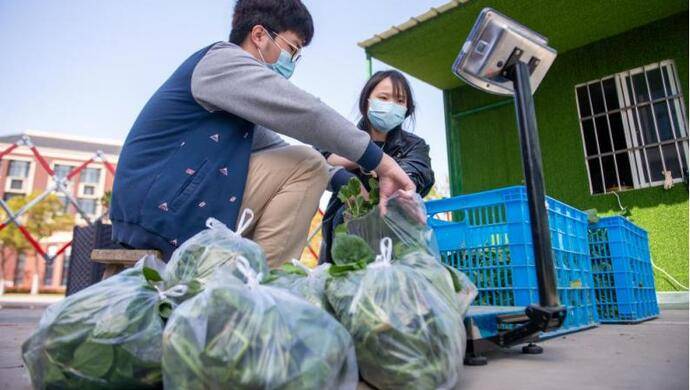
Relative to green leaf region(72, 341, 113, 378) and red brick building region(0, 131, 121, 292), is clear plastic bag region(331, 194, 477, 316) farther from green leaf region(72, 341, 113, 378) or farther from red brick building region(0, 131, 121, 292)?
red brick building region(0, 131, 121, 292)

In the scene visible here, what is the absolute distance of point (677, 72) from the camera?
4113 millimetres

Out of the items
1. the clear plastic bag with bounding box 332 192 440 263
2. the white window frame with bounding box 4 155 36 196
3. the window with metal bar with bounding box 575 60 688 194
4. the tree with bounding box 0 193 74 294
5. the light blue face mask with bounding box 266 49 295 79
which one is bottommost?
the clear plastic bag with bounding box 332 192 440 263

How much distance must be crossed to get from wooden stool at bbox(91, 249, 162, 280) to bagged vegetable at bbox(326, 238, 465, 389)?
60 centimetres

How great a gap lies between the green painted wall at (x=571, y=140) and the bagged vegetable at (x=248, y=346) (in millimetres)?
4475

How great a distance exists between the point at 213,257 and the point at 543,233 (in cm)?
82

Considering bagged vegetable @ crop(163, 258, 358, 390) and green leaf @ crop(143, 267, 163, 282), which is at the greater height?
green leaf @ crop(143, 267, 163, 282)

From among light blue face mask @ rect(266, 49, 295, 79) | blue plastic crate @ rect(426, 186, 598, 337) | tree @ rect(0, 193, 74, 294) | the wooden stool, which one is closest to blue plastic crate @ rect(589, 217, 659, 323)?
blue plastic crate @ rect(426, 186, 598, 337)

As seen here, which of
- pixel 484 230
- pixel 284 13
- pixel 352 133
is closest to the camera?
pixel 352 133

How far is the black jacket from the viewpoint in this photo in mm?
1981

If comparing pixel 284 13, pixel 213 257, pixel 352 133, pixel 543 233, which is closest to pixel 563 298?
pixel 543 233

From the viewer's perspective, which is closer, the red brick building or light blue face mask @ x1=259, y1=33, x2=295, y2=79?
light blue face mask @ x1=259, y1=33, x2=295, y2=79

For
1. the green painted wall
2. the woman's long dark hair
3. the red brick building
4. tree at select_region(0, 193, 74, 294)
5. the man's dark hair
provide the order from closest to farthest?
the man's dark hair, the woman's long dark hair, the green painted wall, tree at select_region(0, 193, 74, 294), the red brick building

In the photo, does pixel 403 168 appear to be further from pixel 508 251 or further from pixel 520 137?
pixel 520 137

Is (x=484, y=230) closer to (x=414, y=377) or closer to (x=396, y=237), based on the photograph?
(x=396, y=237)
